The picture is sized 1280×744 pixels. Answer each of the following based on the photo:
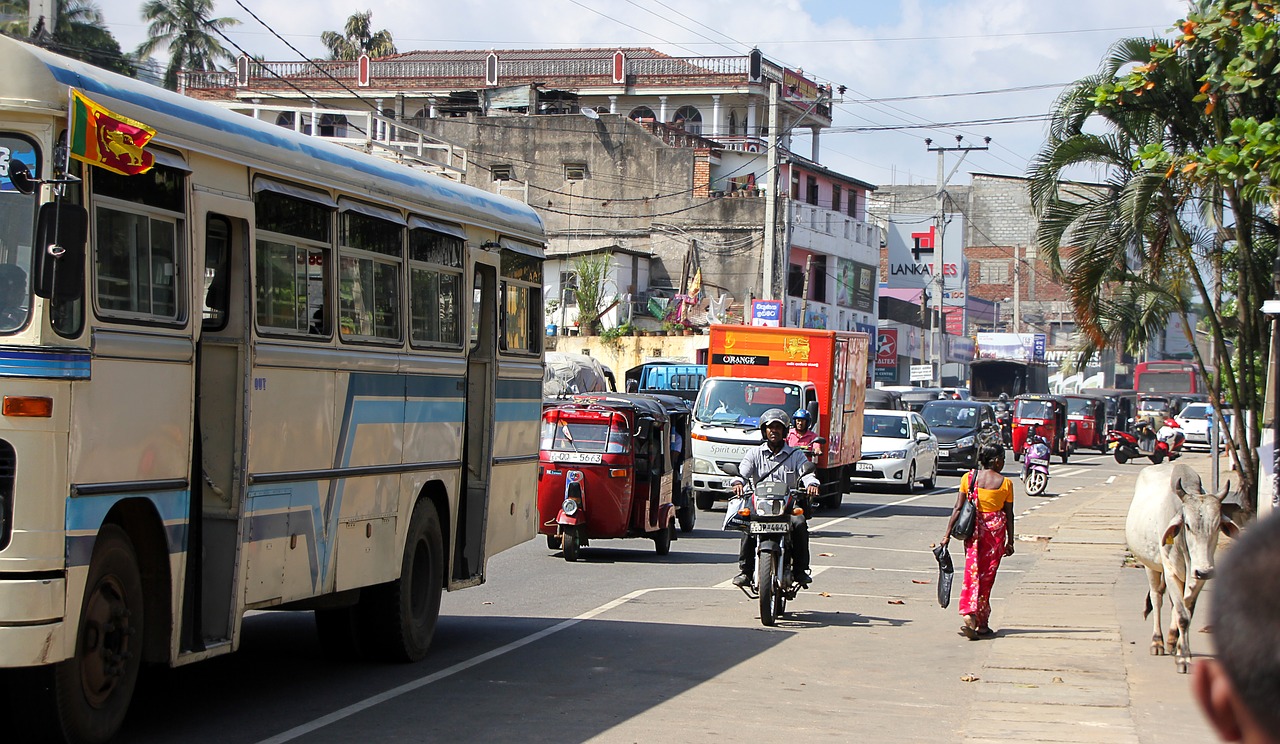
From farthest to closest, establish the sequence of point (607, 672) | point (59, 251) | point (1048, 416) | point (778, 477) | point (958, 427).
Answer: point (1048, 416) → point (958, 427) → point (778, 477) → point (607, 672) → point (59, 251)

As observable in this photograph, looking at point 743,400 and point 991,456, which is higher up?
point 743,400

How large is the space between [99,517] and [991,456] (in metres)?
8.29

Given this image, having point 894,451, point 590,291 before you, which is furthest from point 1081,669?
point 590,291

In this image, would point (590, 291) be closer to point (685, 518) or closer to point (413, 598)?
point (685, 518)

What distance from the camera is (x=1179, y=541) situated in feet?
37.1

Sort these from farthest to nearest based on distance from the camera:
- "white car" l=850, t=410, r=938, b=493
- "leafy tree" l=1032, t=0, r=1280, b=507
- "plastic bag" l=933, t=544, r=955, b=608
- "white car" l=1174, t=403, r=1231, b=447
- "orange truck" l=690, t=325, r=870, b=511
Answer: "white car" l=1174, t=403, r=1231, b=447
"white car" l=850, t=410, r=938, b=493
"orange truck" l=690, t=325, r=870, b=511
"leafy tree" l=1032, t=0, r=1280, b=507
"plastic bag" l=933, t=544, r=955, b=608

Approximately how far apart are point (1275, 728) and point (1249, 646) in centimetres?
11

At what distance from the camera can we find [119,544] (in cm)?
730

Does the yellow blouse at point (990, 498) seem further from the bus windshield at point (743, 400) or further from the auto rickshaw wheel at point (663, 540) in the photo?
the bus windshield at point (743, 400)

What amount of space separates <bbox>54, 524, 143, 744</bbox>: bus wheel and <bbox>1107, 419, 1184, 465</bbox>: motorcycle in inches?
1709

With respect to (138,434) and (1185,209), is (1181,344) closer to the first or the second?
Result: (1185,209)

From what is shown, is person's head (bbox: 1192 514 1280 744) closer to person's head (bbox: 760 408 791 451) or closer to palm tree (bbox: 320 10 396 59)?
person's head (bbox: 760 408 791 451)

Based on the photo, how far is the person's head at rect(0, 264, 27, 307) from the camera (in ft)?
22.1

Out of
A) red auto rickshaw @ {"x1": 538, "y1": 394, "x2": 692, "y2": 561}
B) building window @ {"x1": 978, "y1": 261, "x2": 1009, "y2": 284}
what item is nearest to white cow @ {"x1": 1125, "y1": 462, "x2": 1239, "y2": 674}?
red auto rickshaw @ {"x1": 538, "y1": 394, "x2": 692, "y2": 561}
